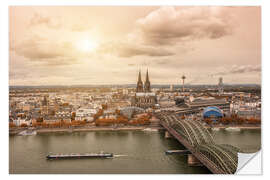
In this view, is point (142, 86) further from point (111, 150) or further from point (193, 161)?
point (193, 161)

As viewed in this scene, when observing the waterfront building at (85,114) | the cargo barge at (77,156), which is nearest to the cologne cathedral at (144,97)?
the waterfront building at (85,114)

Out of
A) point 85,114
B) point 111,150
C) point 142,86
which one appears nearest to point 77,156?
point 111,150

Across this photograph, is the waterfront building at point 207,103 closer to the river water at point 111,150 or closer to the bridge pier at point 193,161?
the river water at point 111,150

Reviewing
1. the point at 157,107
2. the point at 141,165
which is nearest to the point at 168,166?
the point at 141,165

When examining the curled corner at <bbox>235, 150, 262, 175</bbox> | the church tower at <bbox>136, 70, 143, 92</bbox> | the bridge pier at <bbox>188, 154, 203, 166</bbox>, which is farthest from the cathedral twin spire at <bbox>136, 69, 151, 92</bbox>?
the curled corner at <bbox>235, 150, 262, 175</bbox>

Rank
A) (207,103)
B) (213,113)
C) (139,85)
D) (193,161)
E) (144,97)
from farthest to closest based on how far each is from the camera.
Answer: (144,97)
(207,103)
(213,113)
(139,85)
(193,161)

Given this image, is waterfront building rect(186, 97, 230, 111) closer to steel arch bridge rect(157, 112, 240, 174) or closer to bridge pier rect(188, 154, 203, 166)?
steel arch bridge rect(157, 112, 240, 174)
